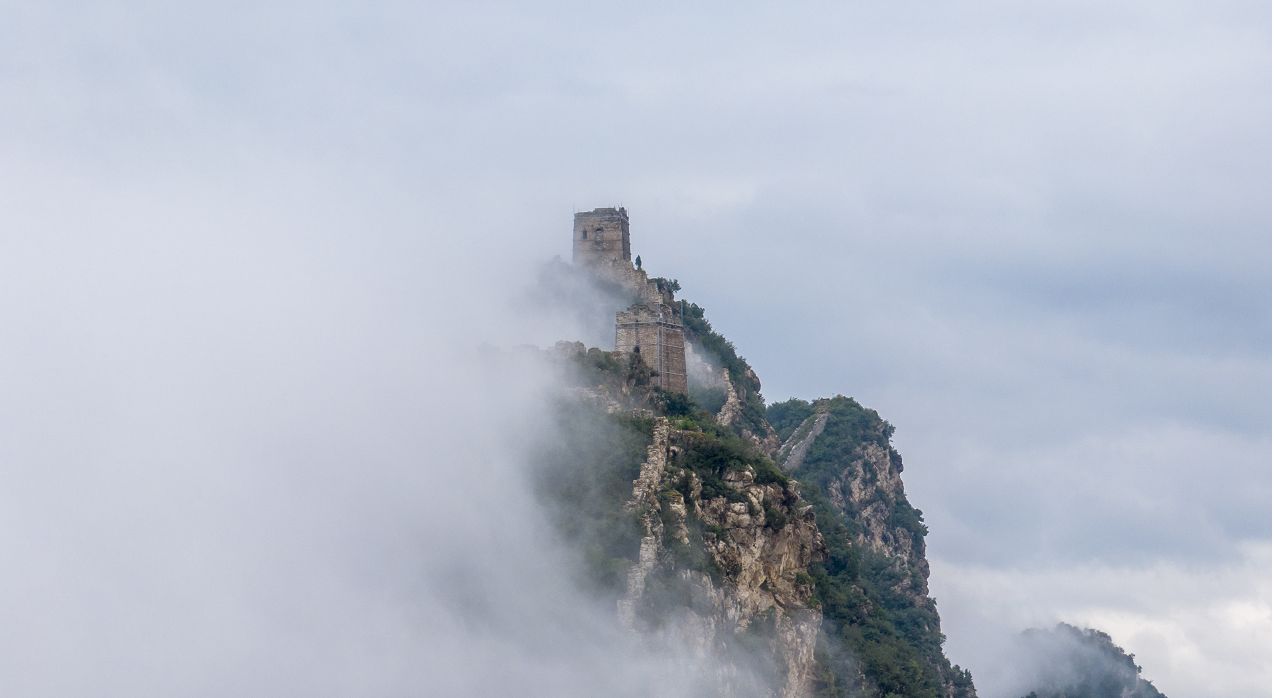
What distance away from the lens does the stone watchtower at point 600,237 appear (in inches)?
5310

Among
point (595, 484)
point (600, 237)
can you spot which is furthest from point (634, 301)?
point (595, 484)

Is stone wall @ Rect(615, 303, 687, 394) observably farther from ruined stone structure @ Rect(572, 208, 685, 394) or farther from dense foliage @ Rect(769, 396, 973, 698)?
dense foliage @ Rect(769, 396, 973, 698)

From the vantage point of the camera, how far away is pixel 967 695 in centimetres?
13375

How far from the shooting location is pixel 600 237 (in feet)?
444

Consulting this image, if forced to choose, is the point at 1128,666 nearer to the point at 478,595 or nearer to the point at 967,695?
the point at 967,695

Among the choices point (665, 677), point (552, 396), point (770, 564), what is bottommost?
point (665, 677)

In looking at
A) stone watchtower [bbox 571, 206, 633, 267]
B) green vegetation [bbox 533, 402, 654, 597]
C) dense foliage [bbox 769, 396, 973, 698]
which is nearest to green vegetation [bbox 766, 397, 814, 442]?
dense foliage [bbox 769, 396, 973, 698]

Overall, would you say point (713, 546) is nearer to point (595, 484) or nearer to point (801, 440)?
point (595, 484)

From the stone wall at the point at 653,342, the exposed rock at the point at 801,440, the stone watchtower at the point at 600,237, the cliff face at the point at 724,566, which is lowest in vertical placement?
the cliff face at the point at 724,566

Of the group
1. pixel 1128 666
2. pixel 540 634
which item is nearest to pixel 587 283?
pixel 540 634

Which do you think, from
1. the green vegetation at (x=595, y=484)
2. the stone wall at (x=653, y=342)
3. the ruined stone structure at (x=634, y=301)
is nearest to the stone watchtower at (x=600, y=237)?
the ruined stone structure at (x=634, y=301)

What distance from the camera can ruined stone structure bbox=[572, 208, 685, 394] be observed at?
124 m

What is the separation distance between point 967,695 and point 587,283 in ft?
106

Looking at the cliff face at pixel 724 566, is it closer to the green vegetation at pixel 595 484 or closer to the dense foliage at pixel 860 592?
the green vegetation at pixel 595 484
